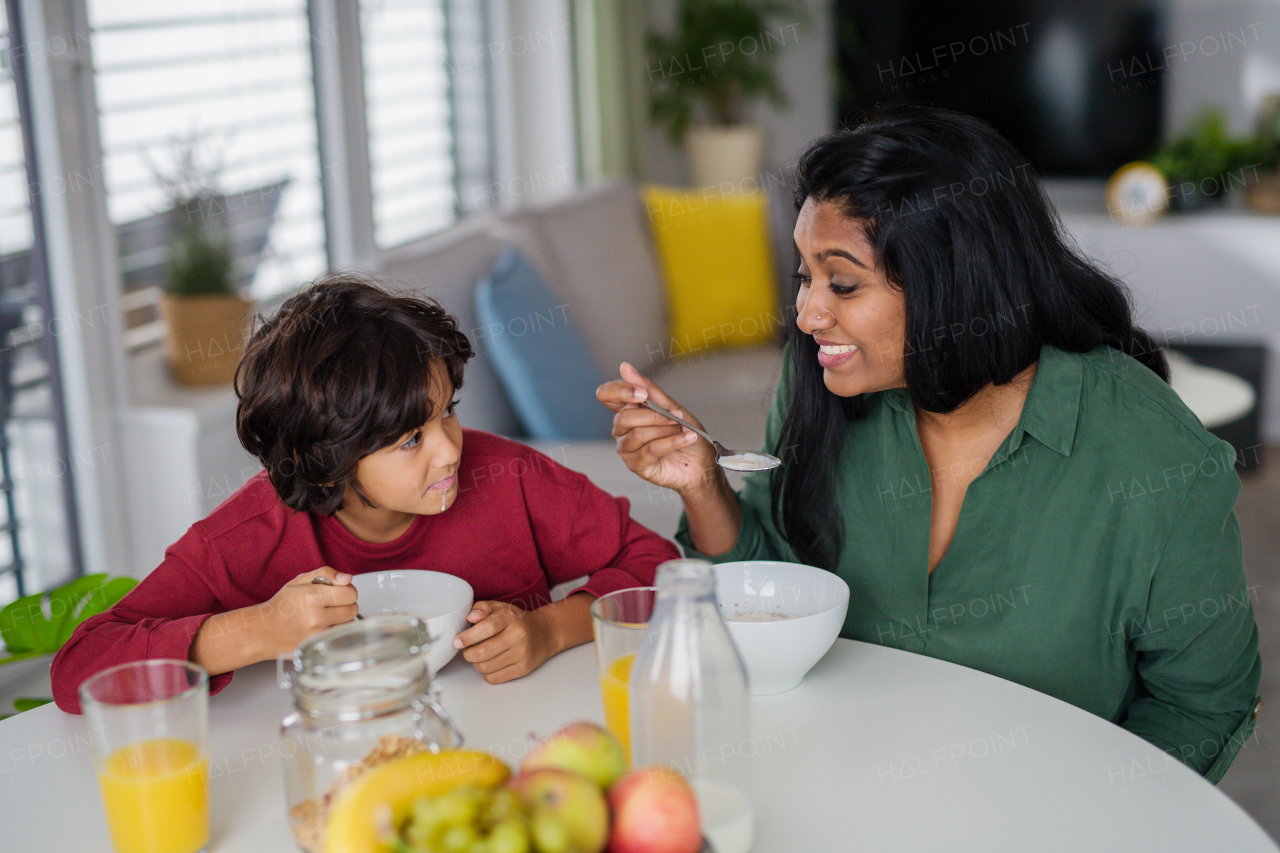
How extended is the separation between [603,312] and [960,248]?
5.66 feet

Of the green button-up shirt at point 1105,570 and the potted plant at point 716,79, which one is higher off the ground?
the potted plant at point 716,79

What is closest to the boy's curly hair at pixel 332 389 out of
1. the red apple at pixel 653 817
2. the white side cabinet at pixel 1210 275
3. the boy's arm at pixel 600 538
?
the boy's arm at pixel 600 538

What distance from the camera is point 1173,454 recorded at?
3.44ft

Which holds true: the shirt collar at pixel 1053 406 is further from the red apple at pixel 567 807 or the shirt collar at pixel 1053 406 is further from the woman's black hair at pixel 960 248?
the red apple at pixel 567 807

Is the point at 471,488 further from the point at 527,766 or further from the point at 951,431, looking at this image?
the point at 527,766

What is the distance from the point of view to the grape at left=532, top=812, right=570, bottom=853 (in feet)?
1.74

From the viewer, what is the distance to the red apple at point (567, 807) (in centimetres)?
54

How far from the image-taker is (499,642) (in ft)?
3.22

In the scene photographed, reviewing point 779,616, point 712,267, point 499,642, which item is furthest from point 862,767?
point 712,267

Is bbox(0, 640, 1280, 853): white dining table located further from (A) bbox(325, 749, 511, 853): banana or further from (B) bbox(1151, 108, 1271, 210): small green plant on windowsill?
(B) bbox(1151, 108, 1271, 210): small green plant on windowsill

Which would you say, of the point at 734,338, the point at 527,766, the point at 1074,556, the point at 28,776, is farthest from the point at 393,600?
the point at 734,338

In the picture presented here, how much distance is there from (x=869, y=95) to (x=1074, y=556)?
3648 millimetres

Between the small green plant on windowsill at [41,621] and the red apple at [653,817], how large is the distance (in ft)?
3.04

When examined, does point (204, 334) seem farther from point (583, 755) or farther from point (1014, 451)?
point (583, 755)
